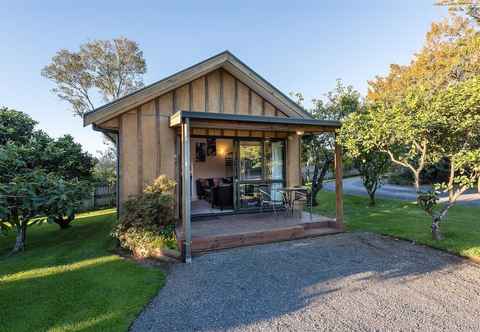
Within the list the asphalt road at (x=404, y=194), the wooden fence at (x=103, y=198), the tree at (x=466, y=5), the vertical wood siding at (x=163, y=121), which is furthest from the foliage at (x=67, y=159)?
Result: the tree at (x=466, y=5)

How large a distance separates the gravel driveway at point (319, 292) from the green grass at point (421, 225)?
527mm

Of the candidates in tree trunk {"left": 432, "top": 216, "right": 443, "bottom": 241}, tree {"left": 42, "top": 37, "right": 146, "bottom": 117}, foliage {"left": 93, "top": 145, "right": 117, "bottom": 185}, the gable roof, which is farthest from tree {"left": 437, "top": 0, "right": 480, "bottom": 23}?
tree {"left": 42, "top": 37, "right": 146, "bottom": 117}

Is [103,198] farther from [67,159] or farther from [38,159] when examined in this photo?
[38,159]

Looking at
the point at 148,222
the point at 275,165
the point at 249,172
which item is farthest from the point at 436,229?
the point at 148,222

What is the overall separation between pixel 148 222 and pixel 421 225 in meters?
7.31

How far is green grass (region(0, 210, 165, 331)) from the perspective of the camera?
9.25ft

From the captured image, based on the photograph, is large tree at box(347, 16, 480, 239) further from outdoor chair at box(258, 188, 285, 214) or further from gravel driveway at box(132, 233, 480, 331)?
outdoor chair at box(258, 188, 285, 214)

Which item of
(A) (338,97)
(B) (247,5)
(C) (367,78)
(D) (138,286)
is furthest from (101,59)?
(C) (367,78)

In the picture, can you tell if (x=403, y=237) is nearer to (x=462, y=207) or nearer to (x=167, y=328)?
(x=167, y=328)

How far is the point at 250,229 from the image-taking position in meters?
5.72

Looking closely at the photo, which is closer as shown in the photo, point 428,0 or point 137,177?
point 137,177

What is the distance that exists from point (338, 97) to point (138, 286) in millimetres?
9497

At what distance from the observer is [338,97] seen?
988cm

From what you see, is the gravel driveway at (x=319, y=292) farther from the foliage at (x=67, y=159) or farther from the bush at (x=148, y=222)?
the foliage at (x=67, y=159)
